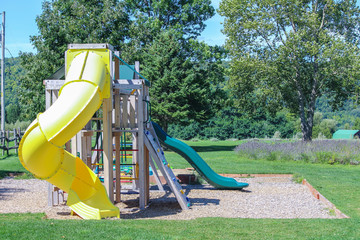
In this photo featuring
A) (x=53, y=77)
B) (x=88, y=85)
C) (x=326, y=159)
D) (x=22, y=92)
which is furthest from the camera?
(x=22, y=92)

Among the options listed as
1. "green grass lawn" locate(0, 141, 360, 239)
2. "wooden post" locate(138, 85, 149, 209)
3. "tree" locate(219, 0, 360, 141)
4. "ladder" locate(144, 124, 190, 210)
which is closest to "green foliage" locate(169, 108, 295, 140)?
"tree" locate(219, 0, 360, 141)

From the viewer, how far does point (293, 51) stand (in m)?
26.8

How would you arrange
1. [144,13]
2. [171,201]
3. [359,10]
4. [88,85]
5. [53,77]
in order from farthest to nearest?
[144,13] < [359,10] < [171,201] < [53,77] < [88,85]

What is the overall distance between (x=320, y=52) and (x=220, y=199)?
18.8 meters

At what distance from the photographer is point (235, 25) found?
2873cm

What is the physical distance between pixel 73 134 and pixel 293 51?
21.8 metres

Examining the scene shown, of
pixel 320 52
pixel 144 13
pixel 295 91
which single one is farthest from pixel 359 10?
pixel 144 13

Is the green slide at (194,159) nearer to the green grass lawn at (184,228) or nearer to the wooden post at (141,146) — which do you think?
the wooden post at (141,146)

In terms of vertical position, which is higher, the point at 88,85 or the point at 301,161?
the point at 88,85

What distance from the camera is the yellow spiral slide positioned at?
22.5 ft

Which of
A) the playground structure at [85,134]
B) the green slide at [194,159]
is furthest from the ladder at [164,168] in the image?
the green slide at [194,159]

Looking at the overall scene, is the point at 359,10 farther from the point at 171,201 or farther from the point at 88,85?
the point at 88,85

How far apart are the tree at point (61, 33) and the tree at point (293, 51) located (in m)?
8.40

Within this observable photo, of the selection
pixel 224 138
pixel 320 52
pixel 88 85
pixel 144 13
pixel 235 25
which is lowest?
pixel 224 138
